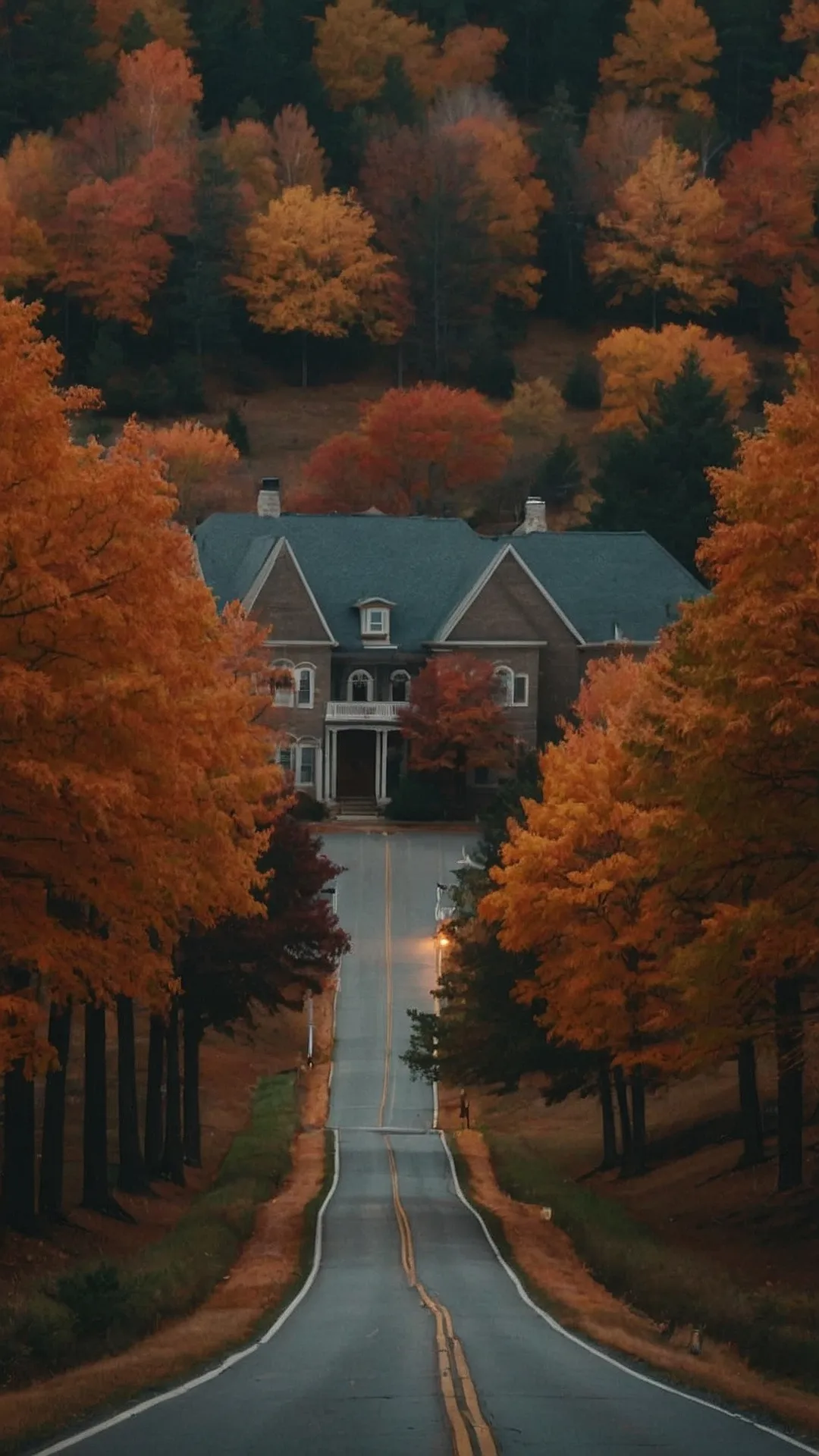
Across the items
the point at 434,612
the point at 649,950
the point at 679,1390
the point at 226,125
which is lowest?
the point at 679,1390

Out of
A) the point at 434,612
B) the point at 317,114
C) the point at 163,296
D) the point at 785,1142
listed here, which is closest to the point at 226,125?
the point at 317,114

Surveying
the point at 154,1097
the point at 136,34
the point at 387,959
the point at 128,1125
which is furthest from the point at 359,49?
the point at 128,1125

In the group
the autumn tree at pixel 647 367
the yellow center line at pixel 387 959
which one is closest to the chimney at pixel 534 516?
the yellow center line at pixel 387 959

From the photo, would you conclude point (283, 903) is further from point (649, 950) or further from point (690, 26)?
point (690, 26)

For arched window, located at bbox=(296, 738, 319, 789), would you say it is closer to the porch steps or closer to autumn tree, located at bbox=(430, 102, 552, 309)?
the porch steps

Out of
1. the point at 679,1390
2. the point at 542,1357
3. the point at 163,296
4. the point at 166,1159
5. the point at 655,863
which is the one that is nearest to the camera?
the point at 679,1390

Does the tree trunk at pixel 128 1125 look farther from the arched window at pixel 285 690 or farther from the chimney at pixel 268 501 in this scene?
the chimney at pixel 268 501
